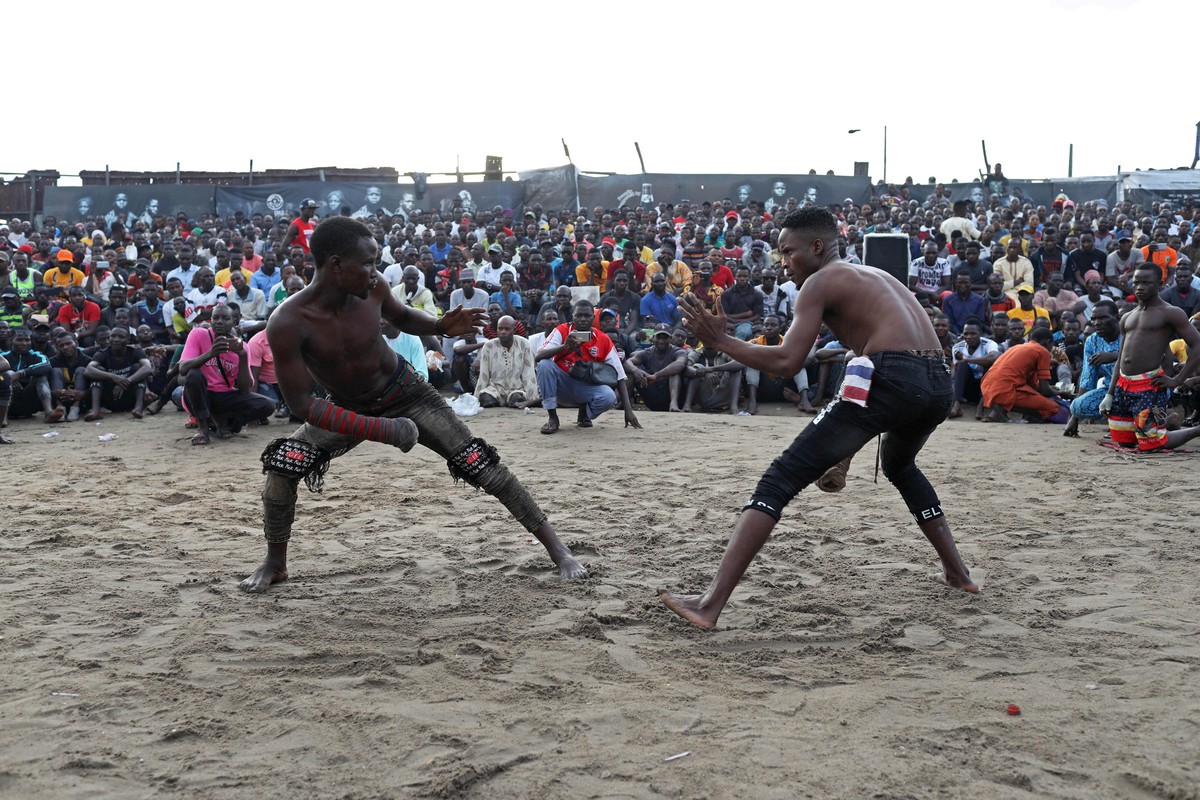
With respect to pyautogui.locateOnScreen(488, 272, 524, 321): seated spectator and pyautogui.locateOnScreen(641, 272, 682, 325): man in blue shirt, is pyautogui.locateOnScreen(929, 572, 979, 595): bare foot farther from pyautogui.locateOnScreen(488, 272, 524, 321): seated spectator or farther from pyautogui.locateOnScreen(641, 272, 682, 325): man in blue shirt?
pyautogui.locateOnScreen(488, 272, 524, 321): seated spectator

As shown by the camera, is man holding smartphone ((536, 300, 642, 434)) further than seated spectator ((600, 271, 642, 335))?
No

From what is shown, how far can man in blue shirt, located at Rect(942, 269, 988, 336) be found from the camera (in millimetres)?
12992

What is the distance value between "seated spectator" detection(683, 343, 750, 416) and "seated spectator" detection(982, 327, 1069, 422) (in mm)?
2639

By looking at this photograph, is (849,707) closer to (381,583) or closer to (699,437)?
(381,583)

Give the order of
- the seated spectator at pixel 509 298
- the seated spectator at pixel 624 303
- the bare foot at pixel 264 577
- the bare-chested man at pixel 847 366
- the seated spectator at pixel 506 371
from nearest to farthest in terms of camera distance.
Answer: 1. the bare-chested man at pixel 847 366
2. the bare foot at pixel 264 577
3. the seated spectator at pixel 506 371
4. the seated spectator at pixel 624 303
5. the seated spectator at pixel 509 298

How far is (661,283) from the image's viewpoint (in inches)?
531

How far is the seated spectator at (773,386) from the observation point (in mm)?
11648

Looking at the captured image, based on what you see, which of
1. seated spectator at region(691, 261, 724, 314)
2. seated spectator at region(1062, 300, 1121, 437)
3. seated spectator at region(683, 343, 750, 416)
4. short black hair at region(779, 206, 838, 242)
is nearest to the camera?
short black hair at region(779, 206, 838, 242)

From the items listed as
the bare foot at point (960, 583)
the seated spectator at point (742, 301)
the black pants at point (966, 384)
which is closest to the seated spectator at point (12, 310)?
the seated spectator at point (742, 301)

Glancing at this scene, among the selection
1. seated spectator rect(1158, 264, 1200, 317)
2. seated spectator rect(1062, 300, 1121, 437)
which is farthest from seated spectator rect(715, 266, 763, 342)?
seated spectator rect(1158, 264, 1200, 317)

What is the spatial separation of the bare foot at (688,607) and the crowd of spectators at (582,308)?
5.24 meters

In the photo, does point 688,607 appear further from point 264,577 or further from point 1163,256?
point 1163,256

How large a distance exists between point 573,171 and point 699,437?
13.7 metres

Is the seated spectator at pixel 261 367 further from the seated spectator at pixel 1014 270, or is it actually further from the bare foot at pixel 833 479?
the seated spectator at pixel 1014 270
